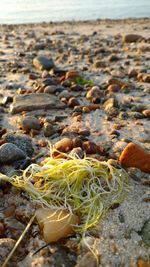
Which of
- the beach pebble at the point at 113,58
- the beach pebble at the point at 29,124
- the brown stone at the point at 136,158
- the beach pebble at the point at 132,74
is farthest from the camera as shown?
the beach pebble at the point at 113,58

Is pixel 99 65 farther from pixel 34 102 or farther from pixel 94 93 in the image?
pixel 34 102

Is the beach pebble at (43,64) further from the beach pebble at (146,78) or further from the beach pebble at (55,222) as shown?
the beach pebble at (55,222)

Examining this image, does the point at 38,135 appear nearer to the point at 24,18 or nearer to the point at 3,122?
the point at 3,122

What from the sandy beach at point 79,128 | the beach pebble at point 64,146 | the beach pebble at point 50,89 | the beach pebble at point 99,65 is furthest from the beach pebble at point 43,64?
the beach pebble at point 64,146

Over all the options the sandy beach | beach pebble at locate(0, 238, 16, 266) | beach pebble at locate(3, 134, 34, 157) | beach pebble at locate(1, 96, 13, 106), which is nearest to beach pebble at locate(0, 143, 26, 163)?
the sandy beach

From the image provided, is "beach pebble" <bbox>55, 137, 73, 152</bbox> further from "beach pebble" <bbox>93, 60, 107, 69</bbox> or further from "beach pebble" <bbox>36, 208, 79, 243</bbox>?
"beach pebble" <bbox>93, 60, 107, 69</bbox>

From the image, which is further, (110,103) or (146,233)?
(110,103)

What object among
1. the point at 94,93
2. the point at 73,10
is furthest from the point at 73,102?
the point at 73,10
